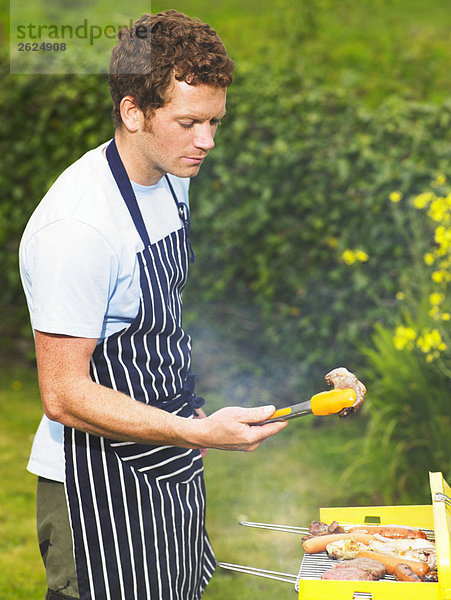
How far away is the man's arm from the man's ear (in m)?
0.53

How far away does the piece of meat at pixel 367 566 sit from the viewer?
1581 millimetres

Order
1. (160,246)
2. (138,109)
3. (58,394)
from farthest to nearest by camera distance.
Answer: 1. (160,246)
2. (138,109)
3. (58,394)

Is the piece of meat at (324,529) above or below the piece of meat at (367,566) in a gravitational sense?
above

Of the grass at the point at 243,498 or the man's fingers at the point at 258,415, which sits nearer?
the man's fingers at the point at 258,415

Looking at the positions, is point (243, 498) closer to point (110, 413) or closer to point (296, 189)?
point (296, 189)

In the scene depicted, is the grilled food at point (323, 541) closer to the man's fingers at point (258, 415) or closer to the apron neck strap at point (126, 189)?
the man's fingers at point (258, 415)

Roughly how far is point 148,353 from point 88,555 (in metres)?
0.51

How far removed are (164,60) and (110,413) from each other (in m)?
0.81

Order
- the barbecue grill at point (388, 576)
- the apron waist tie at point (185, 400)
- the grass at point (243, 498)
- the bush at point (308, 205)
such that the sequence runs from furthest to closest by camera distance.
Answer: the bush at point (308, 205) → the grass at point (243, 498) → the apron waist tie at point (185, 400) → the barbecue grill at point (388, 576)

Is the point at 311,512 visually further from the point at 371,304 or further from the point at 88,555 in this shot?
the point at 88,555

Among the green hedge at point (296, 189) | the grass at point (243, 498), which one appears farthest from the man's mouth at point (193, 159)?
the green hedge at point (296, 189)

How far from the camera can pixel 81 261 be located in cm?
160

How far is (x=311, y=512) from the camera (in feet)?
12.9

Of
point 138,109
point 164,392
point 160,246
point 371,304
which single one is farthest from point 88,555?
point 371,304
